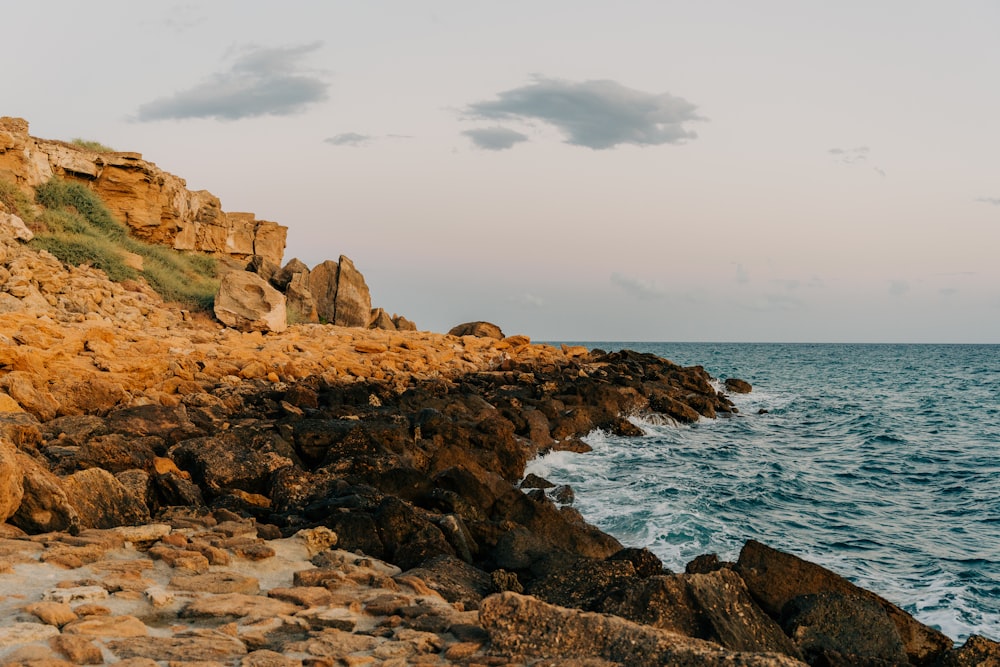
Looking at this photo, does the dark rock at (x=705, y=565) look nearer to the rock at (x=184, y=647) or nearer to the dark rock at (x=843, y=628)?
the dark rock at (x=843, y=628)

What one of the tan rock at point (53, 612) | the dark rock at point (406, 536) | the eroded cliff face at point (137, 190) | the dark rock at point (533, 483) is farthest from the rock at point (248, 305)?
the tan rock at point (53, 612)

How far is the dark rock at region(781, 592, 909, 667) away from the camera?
614 centimetres

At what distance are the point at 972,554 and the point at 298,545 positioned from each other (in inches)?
396

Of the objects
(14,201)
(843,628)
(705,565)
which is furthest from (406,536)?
(14,201)

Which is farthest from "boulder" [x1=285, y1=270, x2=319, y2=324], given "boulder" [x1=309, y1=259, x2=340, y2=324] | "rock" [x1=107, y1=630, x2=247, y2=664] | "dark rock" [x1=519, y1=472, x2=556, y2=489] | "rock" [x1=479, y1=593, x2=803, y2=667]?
"rock" [x1=479, y1=593, x2=803, y2=667]

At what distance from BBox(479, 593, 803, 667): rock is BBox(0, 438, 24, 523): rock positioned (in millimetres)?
4049

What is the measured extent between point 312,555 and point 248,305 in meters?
17.5

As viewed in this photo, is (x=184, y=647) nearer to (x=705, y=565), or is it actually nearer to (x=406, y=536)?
(x=406, y=536)

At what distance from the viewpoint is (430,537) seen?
716 cm

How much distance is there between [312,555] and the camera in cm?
670

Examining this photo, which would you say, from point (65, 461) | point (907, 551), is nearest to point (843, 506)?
point (907, 551)

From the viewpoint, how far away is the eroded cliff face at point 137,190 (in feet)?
79.4

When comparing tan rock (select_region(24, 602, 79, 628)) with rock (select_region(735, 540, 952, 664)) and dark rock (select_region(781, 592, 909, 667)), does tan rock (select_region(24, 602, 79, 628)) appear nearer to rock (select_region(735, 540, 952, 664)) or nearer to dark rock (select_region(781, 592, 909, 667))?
dark rock (select_region(781, 592, 909, 667))

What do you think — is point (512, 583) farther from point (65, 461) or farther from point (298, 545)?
point (65, 461)
